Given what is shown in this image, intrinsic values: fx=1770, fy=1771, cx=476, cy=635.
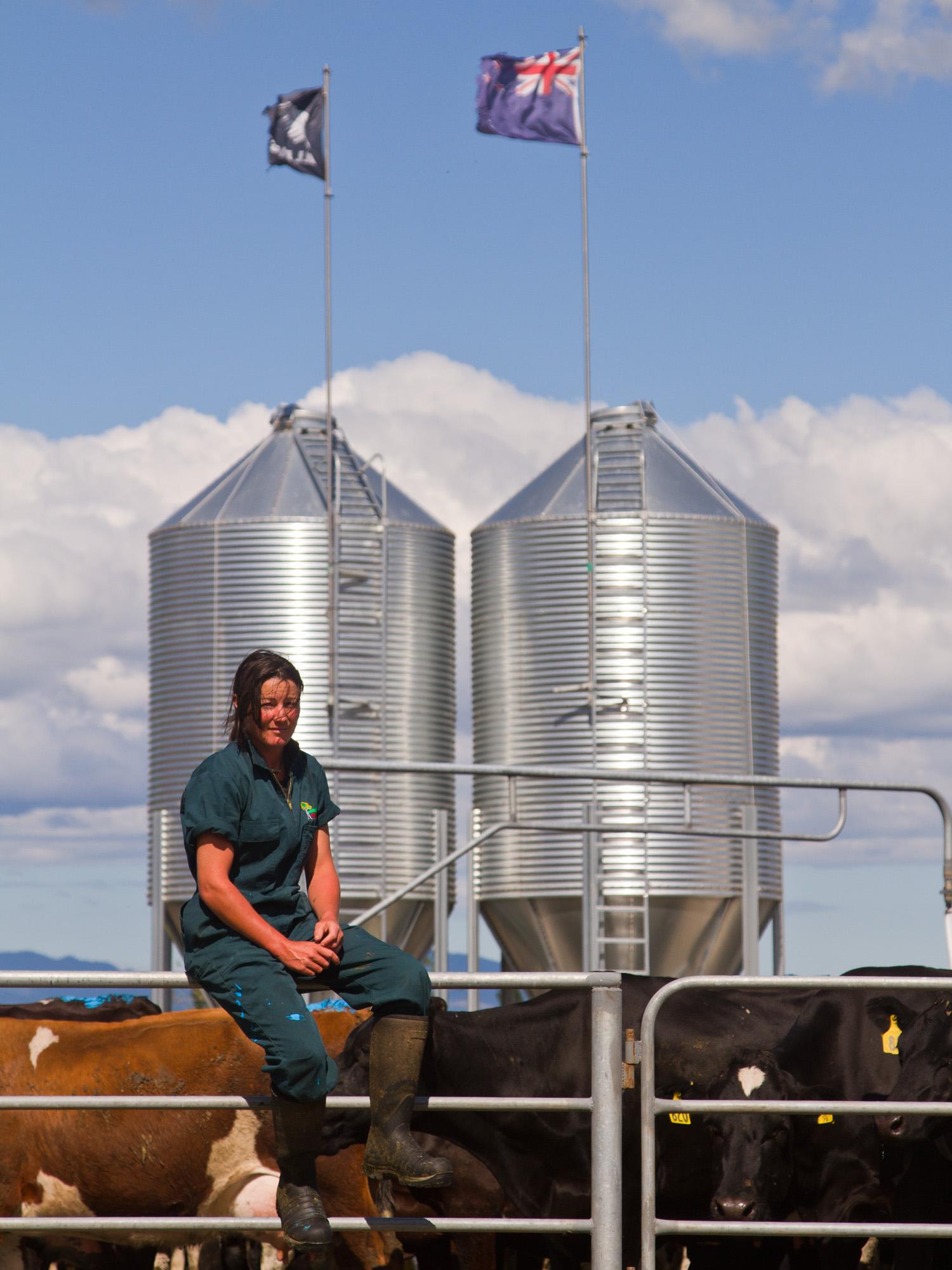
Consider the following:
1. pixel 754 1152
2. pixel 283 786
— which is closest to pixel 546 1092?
pixel 754 1152

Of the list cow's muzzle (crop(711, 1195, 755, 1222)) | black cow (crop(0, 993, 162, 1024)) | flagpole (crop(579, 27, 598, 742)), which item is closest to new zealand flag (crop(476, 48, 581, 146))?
flagpole (crop(579, 27, 598, 742))

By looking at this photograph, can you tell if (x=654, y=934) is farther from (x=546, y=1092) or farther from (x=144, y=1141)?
(x=144, y=1141)

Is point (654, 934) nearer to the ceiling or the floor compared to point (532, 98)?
nearer to the floor

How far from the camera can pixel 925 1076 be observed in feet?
26.0

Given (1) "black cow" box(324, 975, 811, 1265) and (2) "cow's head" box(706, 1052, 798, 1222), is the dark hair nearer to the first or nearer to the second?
(1) "black cow" box(324, 975, 811, 1265)

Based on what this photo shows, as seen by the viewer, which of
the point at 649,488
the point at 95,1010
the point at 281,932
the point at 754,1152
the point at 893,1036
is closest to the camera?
the point at 281,932

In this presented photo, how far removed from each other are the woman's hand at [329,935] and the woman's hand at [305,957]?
0.03 metres

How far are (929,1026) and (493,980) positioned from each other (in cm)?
315

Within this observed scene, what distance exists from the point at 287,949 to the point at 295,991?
140 millimetres

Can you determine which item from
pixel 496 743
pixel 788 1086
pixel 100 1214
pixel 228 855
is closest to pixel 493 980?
pixel 228 855

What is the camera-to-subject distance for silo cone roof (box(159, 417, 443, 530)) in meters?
21.2

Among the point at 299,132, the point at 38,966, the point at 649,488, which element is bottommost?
the point at 38,966

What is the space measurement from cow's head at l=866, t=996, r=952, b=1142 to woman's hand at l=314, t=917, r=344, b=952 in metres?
3.05

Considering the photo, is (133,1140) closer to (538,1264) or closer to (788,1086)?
(538,1264)
